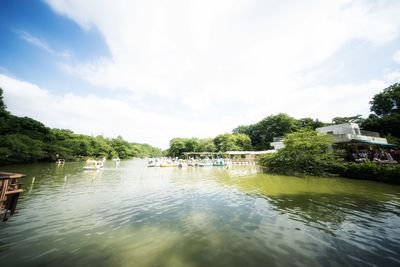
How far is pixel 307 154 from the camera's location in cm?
2442

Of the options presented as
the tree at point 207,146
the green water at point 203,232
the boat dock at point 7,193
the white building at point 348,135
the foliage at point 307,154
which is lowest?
the green water at point 203,232

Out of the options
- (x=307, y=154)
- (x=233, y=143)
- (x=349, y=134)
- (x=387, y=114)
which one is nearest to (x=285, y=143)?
(x=307, y=154)

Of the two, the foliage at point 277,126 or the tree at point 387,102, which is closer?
the tree at point 387,102

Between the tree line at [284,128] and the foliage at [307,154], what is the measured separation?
3.11 meters

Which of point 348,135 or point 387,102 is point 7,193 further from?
point 387,102

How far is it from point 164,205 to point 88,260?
6.30 metres

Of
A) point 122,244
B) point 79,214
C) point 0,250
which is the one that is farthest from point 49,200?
point 122,244

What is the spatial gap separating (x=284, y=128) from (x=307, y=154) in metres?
44.6

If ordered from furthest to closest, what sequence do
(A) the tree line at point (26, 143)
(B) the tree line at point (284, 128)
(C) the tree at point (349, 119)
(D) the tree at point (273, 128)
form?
(D) the tree at point (273, 128), (C) the tree at point (349, 119), (B) the tree line at point (284, 128), (A) the tree line at point (26, 143)

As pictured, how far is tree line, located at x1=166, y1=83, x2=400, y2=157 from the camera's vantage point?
141 ft

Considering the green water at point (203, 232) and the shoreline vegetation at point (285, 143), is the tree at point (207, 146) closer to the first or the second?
the shoreline vegetation at point (285, 143)

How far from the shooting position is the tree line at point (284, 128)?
4290cm

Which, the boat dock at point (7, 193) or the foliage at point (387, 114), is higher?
the foliage at point (387, 114)

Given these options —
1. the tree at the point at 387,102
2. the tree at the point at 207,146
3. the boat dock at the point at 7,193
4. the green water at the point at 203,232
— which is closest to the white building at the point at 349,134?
the green water at the point at 203,232
